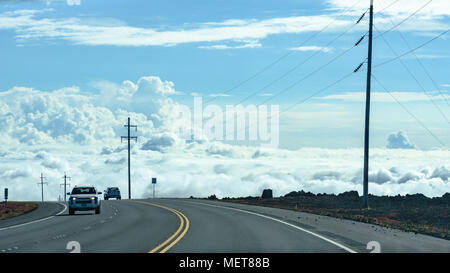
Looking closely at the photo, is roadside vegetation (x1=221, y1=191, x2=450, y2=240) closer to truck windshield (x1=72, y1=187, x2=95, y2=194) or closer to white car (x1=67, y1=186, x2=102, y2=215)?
white car (x1=67, y1=186, x2=102, y2=215)

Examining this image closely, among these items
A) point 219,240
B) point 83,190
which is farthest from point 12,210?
point 219,240

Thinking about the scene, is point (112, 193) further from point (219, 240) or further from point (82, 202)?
point (219, 240)

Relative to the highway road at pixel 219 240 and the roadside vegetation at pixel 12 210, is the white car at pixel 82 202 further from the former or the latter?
the highway road at pixel 219 240

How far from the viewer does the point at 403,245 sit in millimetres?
18406

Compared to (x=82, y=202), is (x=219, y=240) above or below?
above

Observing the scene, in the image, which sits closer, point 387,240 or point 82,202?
point 387,240

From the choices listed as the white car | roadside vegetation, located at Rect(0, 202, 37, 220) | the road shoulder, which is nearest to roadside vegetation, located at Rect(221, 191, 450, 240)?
the road shoulder

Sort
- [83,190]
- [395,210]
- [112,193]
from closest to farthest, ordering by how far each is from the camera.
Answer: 1. [83,190]
2. [395,210]
3. [112,193]

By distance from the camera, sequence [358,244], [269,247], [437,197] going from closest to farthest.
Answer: [269,247], [358,244], [437,197]

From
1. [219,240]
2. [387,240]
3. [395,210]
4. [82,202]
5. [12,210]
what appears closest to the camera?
[219,240]
